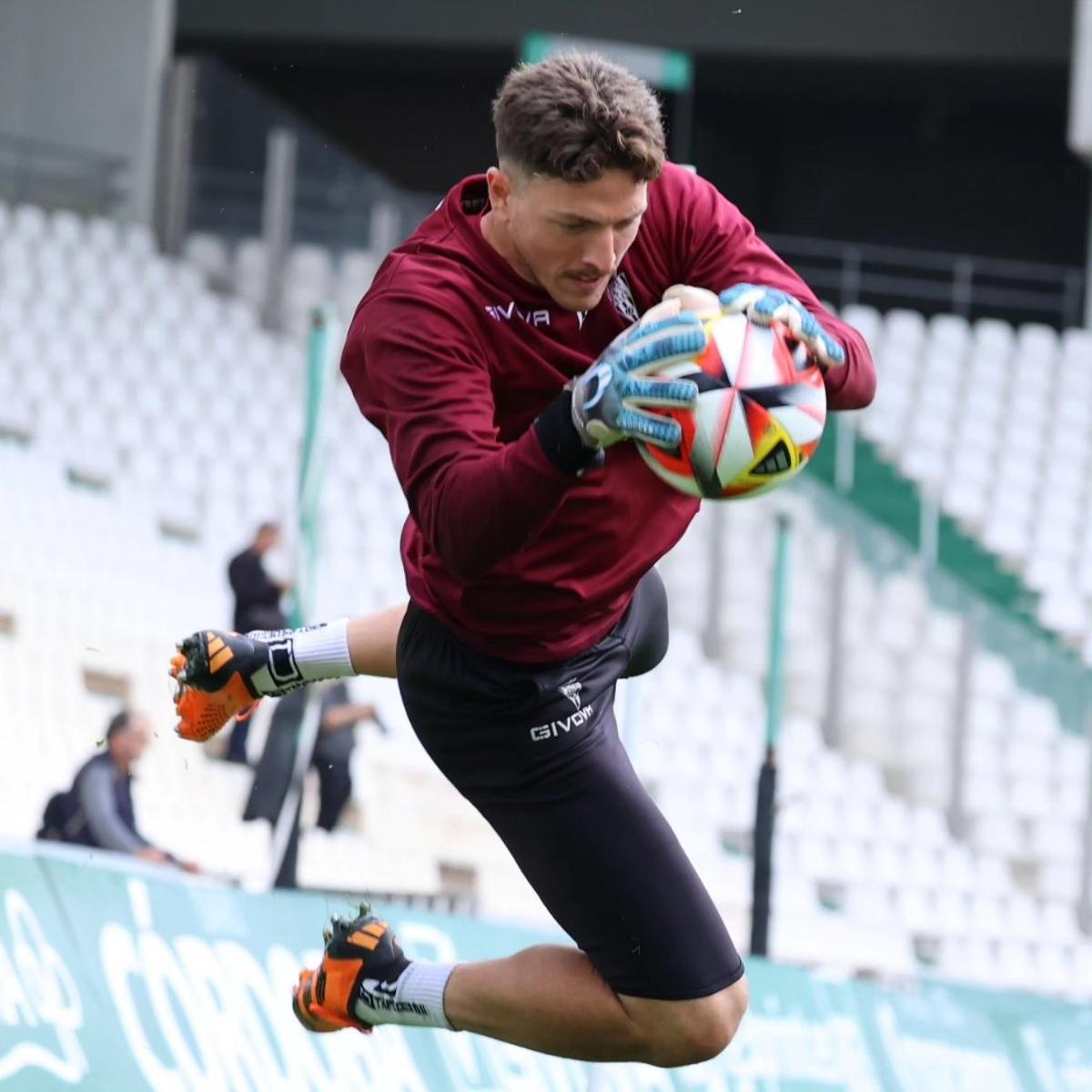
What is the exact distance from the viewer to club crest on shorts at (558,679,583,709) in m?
3.77

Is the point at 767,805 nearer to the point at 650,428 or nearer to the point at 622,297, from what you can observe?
the point at 622,297

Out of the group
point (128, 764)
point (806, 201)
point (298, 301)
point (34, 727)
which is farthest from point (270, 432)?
point (806, 201)

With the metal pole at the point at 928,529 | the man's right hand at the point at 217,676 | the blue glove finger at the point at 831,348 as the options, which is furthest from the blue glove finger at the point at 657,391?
the metal pole at the point at 928,529

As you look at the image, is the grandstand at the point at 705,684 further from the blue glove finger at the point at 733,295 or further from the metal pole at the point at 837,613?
the blue glove finger at the point at 733,295

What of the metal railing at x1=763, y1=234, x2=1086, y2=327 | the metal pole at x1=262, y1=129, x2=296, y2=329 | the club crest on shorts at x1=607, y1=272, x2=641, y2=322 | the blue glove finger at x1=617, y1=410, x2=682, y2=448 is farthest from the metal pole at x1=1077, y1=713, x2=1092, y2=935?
the metal railing at x1=763, y1=234, x2=1086, y2=327

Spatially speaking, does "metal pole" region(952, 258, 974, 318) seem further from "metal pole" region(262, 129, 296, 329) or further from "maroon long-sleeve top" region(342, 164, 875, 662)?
"maroon long-sleeve top" region(342, 164, 875, 662)

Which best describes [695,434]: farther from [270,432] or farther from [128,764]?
[270,432]

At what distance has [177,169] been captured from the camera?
13688mm

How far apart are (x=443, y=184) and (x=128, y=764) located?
1362cm

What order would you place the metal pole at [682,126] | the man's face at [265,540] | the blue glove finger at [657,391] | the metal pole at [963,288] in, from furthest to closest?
1. the metal pole at [682,126]
2. the metal pole at [963,288]
3. the man's face at [265,540]
4. the blue glove finger at [657,391]

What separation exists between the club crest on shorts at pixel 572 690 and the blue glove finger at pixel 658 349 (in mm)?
1036

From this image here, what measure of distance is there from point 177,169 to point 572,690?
10578mm

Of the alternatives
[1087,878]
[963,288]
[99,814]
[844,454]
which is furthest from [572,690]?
[963,288]

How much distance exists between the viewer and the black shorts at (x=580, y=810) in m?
3.74
